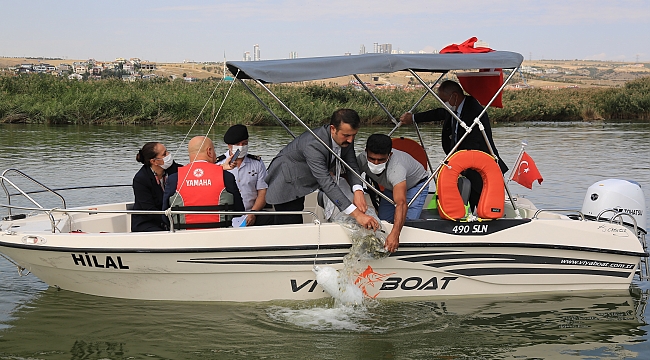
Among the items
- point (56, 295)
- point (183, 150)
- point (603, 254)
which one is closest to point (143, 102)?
point (183, 150)

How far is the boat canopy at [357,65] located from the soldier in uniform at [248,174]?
0.57m

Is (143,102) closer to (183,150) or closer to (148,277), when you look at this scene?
(183,150)

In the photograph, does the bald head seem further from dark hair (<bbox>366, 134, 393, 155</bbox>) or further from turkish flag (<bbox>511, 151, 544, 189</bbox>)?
turkish flag (<bbox>511, 151, 544, 189</bbox>)

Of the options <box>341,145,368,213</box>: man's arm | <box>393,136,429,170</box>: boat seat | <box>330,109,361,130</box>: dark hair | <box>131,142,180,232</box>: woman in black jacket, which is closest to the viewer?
<box>330,109,361,130</box>: dark hair

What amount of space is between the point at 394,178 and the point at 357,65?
3.46 feet

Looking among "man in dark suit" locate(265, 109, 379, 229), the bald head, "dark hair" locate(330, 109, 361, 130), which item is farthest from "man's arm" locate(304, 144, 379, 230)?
the bald head

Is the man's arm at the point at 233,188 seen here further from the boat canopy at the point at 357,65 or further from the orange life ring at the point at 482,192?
the orange life ring at the point at 482,192

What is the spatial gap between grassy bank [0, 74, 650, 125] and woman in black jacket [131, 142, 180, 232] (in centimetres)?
1822

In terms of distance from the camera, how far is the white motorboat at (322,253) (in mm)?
6008

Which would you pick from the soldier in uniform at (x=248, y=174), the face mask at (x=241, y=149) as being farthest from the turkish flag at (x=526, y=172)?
the face mask at (x=241, y=149)

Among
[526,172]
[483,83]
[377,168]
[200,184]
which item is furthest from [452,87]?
[200,184]

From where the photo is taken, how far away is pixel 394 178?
20.1 ft

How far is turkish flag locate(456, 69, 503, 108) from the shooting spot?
7484 mm

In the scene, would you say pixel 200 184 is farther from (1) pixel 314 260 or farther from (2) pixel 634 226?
(2) pixel 634 226
